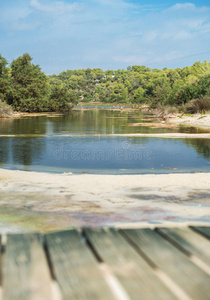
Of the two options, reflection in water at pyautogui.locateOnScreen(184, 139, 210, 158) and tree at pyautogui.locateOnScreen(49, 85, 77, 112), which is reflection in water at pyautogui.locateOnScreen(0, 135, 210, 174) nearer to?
reflection in water at pyautogui.locateOnScreen(184, 139, 210, 158)

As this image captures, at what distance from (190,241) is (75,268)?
0.70m

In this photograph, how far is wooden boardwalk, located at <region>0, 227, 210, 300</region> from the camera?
4.10 feet

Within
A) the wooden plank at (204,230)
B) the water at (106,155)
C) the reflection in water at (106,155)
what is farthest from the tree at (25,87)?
the wooden plank at (204,230)

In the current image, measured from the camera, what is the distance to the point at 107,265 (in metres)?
1.48

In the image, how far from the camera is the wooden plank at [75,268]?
1236mm

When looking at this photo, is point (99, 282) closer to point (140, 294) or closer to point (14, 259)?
point (140, 294)

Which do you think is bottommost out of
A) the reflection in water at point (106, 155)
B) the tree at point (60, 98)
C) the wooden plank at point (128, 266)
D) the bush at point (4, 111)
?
the reflection in water at point (106, 155)

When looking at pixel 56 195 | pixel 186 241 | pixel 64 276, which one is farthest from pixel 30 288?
pixel 56 195

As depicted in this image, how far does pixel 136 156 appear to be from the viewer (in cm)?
1448

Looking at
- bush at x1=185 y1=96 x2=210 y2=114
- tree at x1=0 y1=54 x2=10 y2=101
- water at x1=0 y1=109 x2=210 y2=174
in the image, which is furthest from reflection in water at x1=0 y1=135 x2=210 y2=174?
tree at x1=0 y1=54 x2=10 y2=101

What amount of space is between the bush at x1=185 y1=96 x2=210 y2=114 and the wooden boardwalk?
3953cm

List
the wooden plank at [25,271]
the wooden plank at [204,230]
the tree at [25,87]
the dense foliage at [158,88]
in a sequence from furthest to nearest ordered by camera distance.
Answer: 1. the tree at [25,87]
2. the dense foliage at [158,88]
3. the wooden plank at [204,230]
4. the wooden plank at [25,271]

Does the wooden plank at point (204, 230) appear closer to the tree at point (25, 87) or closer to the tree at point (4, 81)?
the tree at point (4, 81)

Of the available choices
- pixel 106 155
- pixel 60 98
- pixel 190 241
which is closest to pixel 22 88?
pixel 60 98
